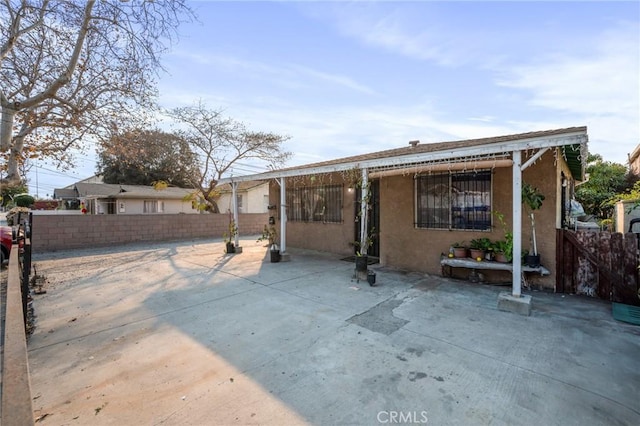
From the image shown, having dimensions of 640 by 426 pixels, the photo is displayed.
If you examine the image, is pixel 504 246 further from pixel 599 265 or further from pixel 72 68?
pixel 72 68

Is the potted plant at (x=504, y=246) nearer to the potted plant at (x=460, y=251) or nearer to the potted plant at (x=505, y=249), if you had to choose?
the potted plant at (x=505, y=249)

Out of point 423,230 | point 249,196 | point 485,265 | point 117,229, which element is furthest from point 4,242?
point 249,196

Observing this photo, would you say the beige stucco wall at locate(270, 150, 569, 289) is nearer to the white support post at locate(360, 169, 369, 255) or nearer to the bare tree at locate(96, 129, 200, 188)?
the white support post at locate(360, 169, 369, 255)

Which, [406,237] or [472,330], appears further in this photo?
[406,237]

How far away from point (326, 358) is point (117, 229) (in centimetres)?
1089

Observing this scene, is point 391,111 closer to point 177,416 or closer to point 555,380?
point 555,380

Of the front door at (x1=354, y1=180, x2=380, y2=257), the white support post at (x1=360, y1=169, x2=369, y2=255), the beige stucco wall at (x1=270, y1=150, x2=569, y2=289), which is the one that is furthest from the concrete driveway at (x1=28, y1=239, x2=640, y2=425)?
the front door at (x1=354, y1=180, x2=380, y2=257)

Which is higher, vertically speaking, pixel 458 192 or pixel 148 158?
pixel 148 158

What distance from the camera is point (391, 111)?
8.80 meters

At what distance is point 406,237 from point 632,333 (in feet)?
12.1

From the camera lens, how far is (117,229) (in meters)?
10.5

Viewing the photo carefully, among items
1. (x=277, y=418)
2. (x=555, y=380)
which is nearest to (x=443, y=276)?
(x=555, y=380)

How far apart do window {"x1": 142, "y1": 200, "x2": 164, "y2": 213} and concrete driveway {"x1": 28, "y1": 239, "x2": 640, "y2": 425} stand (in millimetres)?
15736

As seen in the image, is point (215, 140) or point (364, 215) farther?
point (215, 140)
